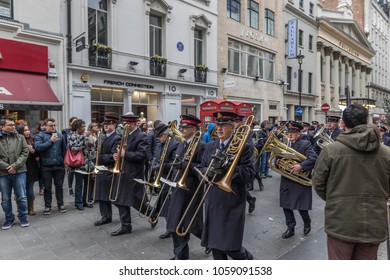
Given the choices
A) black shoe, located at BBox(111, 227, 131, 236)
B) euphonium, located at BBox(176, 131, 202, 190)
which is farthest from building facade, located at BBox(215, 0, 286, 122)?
euphonium, located at BBox(176, 131, 202, 190)

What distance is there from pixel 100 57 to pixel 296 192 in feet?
36.7

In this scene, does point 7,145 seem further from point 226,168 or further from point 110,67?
point 110,67

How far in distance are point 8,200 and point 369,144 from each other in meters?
5.78

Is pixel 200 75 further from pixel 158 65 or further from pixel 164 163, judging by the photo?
pixel 164 163

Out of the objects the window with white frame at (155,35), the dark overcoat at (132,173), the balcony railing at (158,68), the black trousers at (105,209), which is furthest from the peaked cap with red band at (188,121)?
the window with white frame at (155,35)

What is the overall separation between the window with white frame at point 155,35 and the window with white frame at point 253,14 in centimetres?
865

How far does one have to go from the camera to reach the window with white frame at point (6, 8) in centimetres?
1056

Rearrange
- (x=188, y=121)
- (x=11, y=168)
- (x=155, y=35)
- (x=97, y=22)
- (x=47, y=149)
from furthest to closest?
(x=155, y=35) < (x=97, y=22) < (x=47, y=149) < (x=11, y=168) < (x=188, y=121)

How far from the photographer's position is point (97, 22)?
13.3 m

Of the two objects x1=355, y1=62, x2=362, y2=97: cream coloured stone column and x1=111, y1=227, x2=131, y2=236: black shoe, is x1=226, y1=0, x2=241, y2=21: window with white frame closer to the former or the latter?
x1=111, y1=227, x2=131, y2=236: black shoe

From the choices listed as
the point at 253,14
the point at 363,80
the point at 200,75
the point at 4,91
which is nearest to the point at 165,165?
the point at 4,91

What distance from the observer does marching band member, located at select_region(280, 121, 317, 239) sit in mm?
4859

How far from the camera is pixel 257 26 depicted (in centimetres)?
2248

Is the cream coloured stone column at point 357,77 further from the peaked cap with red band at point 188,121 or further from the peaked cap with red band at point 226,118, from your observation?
the peaked cap with red band at point 226,118
